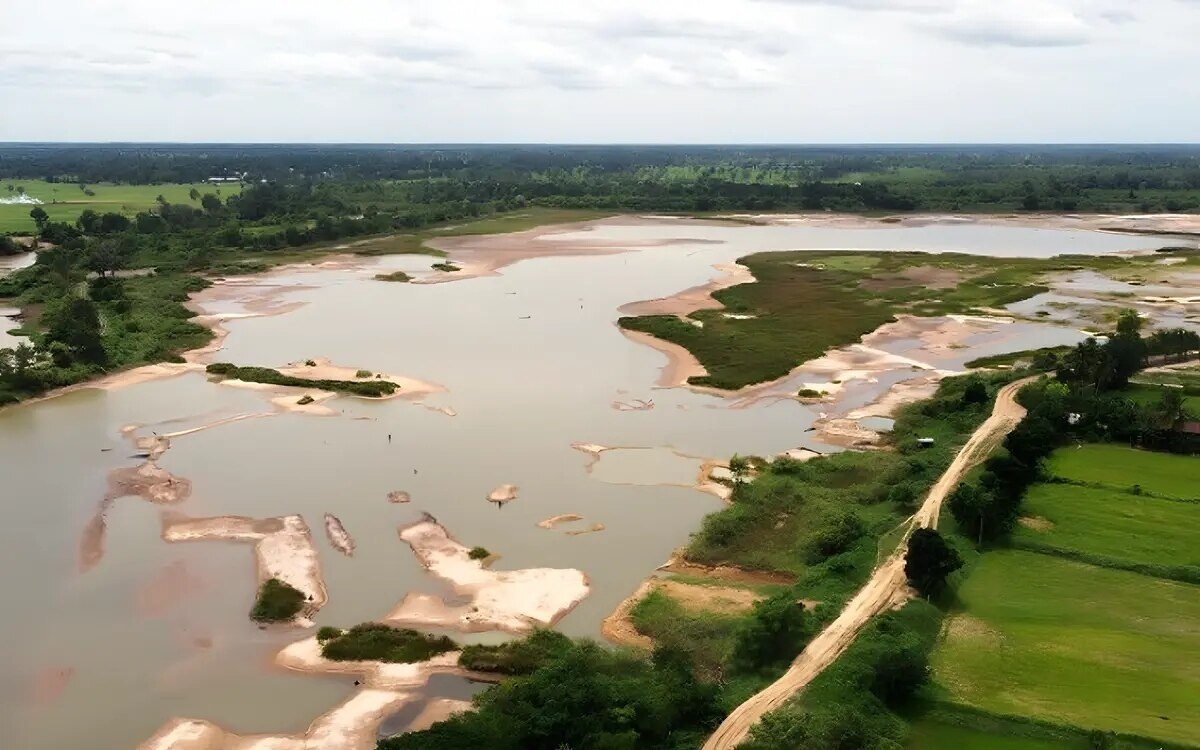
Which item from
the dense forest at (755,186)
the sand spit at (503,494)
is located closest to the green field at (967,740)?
the sand spit at (503,494)

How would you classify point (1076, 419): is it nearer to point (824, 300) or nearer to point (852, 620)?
point (852, 620)

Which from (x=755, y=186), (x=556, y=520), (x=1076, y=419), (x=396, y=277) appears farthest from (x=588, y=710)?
(x=755, y=186)

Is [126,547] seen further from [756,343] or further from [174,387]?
[756,343]

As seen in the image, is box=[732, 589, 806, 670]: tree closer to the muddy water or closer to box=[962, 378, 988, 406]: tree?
the muddy water

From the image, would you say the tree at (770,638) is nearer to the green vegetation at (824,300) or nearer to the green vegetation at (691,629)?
the green vegetation at (691,629)

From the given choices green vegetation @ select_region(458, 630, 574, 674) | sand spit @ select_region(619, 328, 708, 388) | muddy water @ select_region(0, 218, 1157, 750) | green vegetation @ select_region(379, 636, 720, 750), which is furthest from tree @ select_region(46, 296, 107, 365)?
green vegetation @ select_region(379, 636, 720, 750)

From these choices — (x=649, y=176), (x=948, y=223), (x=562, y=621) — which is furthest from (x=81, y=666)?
(x=649, y=176)
